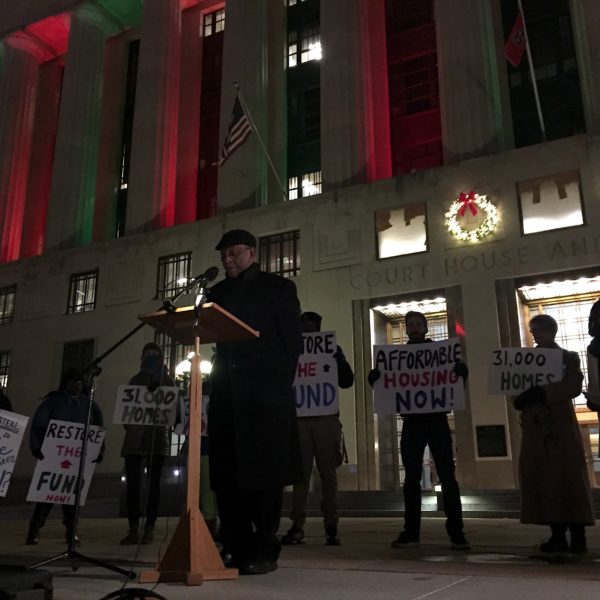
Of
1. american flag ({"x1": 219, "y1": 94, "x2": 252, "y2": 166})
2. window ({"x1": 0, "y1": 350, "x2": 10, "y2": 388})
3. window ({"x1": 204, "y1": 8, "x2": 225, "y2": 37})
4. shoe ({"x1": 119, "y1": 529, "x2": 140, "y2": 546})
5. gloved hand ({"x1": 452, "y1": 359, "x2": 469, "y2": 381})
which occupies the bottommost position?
shoe ({"x1": 119, "y1": 529, "x2": 140, "y2": 546})

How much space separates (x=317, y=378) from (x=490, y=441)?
9918 mm

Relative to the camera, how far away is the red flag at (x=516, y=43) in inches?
679

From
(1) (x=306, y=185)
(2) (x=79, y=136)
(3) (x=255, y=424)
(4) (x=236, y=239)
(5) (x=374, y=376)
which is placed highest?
(2) (x=79, y=136)

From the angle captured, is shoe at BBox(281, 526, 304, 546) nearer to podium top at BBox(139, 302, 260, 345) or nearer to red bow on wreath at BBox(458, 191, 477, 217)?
podium top at BBox(139, 302, 260, 345)

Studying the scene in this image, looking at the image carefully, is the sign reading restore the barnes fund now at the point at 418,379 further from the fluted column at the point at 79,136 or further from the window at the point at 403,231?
the fluted column at the point at 79,136

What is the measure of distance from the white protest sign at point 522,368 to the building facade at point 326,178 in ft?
32.9

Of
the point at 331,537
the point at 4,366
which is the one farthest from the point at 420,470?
the point at 4,366

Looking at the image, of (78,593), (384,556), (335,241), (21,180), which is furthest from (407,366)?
(21,180)

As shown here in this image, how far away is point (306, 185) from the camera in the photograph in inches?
924

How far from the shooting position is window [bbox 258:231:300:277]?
64.2 ft

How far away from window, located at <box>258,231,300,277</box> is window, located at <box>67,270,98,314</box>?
662 centimetres

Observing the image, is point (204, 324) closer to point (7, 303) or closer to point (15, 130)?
point (7, 303)

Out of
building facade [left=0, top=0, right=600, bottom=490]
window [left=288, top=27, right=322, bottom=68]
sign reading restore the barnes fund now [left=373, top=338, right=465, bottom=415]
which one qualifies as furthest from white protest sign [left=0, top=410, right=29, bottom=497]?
window [left=288, top=27, right=322, bottom=68]

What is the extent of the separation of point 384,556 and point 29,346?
20813 mm
